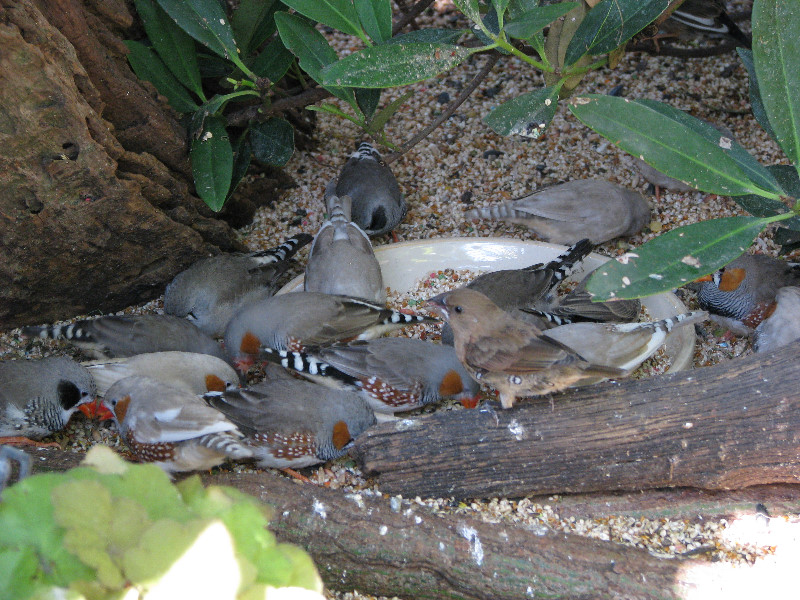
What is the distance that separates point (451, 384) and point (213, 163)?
164cm

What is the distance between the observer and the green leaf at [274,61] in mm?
3885

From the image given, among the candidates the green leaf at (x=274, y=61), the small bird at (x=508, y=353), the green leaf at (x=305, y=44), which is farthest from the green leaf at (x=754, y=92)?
the green leaf at (x=274, y=61)

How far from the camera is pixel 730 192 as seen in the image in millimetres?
2604

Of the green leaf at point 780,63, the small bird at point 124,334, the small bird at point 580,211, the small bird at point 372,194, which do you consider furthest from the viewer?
the small bird at point 372,194

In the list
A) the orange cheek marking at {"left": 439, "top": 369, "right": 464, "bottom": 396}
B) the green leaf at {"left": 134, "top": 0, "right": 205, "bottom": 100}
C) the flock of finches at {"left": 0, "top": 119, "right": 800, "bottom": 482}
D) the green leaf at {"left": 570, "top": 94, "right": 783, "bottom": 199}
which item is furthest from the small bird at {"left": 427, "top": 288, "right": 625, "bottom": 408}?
the green leaf at {"left": 134, "top": 0, "right": 205, "bottom": 100}

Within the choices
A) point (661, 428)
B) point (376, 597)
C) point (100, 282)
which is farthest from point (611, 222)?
point (100, 282)

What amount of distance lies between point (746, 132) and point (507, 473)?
299 cm

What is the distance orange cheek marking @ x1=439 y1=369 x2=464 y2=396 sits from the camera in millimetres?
3135

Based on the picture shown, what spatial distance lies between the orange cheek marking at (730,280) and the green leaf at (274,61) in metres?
2.48

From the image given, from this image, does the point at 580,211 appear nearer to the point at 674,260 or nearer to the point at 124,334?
the point at 674,260

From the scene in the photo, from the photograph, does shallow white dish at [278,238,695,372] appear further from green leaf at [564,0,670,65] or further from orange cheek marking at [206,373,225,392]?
green leaf at [564,0,670,65]

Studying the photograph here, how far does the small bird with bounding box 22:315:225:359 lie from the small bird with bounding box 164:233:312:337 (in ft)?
0.64

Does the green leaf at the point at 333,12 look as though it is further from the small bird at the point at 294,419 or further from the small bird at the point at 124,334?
the small bird at the point at 294,419

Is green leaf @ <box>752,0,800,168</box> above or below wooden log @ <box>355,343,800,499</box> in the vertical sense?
above
